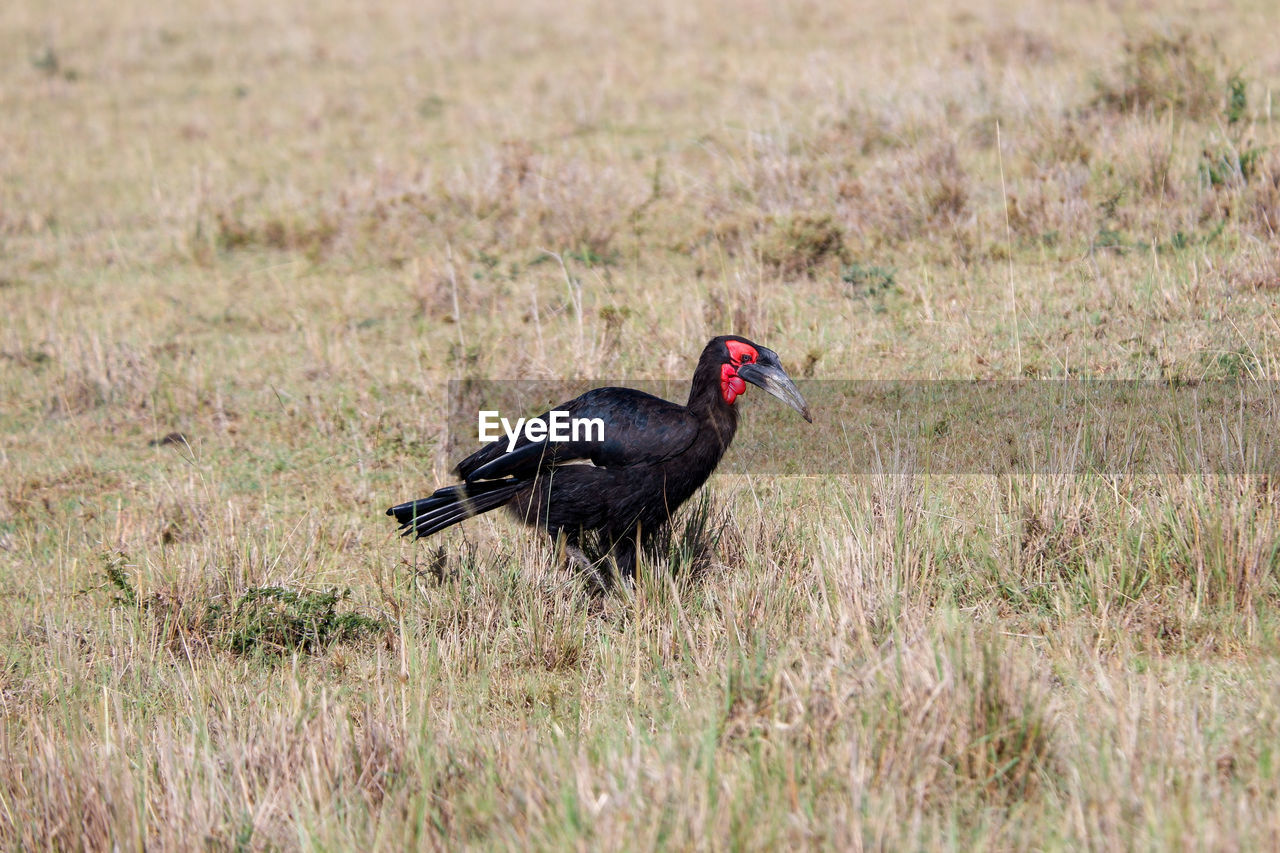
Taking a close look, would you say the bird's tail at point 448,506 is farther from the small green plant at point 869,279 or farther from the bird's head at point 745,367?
the small green plant at point 869,279

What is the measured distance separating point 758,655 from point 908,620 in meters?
0.63

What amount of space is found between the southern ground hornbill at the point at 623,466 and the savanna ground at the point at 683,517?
0.22 metres

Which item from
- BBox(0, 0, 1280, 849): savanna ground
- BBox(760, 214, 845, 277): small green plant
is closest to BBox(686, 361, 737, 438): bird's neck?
BBox(0, 0, 1280, 849): savanna ground

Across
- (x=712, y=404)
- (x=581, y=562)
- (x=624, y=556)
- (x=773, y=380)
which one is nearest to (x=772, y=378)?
(x=773, y=380)

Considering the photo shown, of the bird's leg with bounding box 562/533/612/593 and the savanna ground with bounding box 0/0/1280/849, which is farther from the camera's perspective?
the bird's leg with bounding box 562/533/612/593

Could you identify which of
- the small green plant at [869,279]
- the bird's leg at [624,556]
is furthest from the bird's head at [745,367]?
the small green plant at [869,279]

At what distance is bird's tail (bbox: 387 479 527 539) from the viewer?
576 cm

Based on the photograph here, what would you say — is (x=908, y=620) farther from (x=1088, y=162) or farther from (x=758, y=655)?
(x=1088, y=162)

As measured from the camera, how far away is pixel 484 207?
11.0 meters

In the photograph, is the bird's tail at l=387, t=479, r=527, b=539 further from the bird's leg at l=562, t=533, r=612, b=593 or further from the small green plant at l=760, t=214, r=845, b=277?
the small green plant at l=760, t=214, r=845, b=277

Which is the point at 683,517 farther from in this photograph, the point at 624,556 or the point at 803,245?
the point at 803,245

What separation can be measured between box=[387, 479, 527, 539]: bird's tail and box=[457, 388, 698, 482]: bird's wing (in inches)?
3.5

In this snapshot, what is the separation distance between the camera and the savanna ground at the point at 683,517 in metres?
3.83

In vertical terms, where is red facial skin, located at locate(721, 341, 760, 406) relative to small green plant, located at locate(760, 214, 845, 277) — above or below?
below
